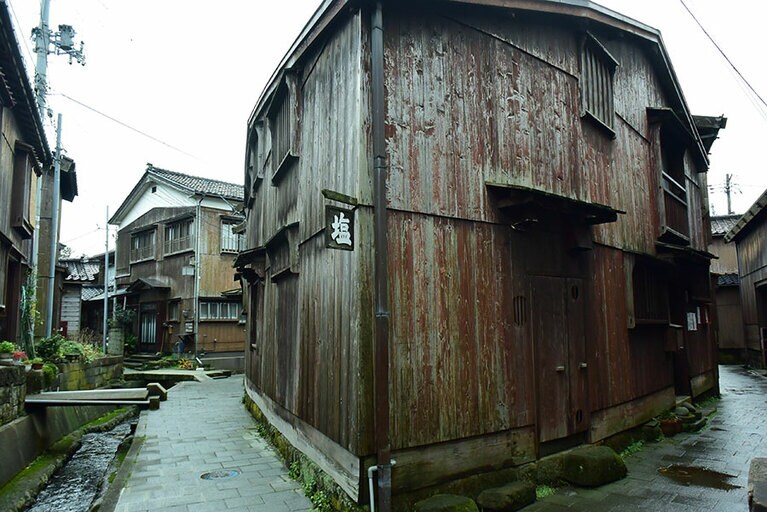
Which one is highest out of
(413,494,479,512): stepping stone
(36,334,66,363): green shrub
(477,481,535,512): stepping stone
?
(36,334,66,363): green shrub

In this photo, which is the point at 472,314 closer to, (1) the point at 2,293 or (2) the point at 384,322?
(2) the point at 384,322

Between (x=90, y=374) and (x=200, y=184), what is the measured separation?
47.9ft

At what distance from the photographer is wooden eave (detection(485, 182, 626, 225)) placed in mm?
7262

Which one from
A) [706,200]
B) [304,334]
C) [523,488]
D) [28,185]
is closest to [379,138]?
[304,334]

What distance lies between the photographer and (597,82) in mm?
10133

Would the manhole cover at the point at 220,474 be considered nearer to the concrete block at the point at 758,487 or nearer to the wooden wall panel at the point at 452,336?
the wooden wall panel at the point at 452,336

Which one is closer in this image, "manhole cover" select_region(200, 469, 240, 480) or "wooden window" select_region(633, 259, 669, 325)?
Answer: "manhole cover" select_region(200, 469, 240, 480)

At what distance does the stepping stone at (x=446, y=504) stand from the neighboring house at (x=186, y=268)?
21.0 meters

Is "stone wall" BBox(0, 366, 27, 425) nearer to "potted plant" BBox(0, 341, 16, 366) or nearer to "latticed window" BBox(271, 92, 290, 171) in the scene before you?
"potted plant" BBox(0, 341, 16, 366)

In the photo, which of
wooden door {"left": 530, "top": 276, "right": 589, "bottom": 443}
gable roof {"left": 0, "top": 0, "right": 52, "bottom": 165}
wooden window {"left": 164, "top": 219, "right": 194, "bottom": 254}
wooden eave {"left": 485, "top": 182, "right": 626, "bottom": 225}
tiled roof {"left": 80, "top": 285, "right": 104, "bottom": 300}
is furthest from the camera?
tiled roof {"left": 80, "top": 285, "right": 104, "bottom": 300}

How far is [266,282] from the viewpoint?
11867 mm

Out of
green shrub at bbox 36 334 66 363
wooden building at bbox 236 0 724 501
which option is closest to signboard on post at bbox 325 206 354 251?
wooden building at bbox 236 0 724 501

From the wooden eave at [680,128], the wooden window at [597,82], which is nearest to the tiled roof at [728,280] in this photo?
the wooden eave at [680,128]

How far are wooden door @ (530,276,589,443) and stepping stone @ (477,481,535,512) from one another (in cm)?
104
